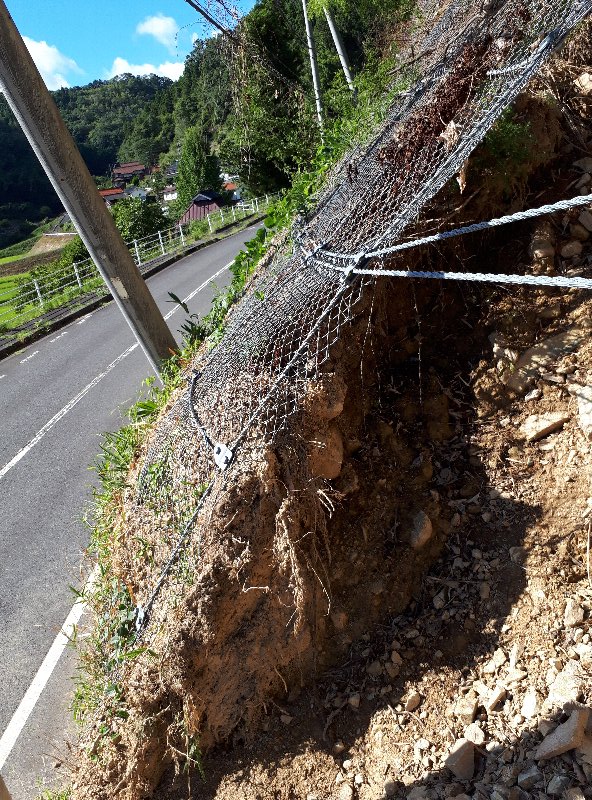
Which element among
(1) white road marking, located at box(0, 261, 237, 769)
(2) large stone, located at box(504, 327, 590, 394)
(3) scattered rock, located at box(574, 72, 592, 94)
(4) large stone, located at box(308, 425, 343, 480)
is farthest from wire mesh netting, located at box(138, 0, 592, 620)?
(1) white road marking, located at box(0, 261, 237, 769)

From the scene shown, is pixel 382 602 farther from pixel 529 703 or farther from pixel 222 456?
pixel 222 456

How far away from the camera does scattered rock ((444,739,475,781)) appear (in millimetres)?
2633

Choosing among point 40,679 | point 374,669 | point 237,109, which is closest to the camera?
point 374,669

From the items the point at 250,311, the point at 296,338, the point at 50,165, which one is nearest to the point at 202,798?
the point at 296,338

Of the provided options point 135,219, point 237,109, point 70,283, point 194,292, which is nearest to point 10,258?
point 135,219

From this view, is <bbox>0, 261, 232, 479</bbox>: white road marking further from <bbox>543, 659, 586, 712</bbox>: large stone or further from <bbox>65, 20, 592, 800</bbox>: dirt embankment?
<bbox>543, 659, 586, 712</bbox>: large stone

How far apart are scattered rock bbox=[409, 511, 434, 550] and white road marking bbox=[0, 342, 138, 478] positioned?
518 cm

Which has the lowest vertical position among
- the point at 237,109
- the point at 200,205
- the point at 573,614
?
the point at 200,205

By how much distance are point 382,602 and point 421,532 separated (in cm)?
45

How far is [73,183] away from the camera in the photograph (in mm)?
5066

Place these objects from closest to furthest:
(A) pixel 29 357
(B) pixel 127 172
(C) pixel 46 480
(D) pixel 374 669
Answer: (D) pixel 374 669, (C) pixel 46 480, (A) pixel 29 357, (B) pixel 127 172

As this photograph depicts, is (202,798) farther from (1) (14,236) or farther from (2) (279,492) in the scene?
(1) (14,236)

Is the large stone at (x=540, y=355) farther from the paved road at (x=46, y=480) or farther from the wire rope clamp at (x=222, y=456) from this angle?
the paved road at (x=46, y=480)

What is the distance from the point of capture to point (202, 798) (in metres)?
3.12
